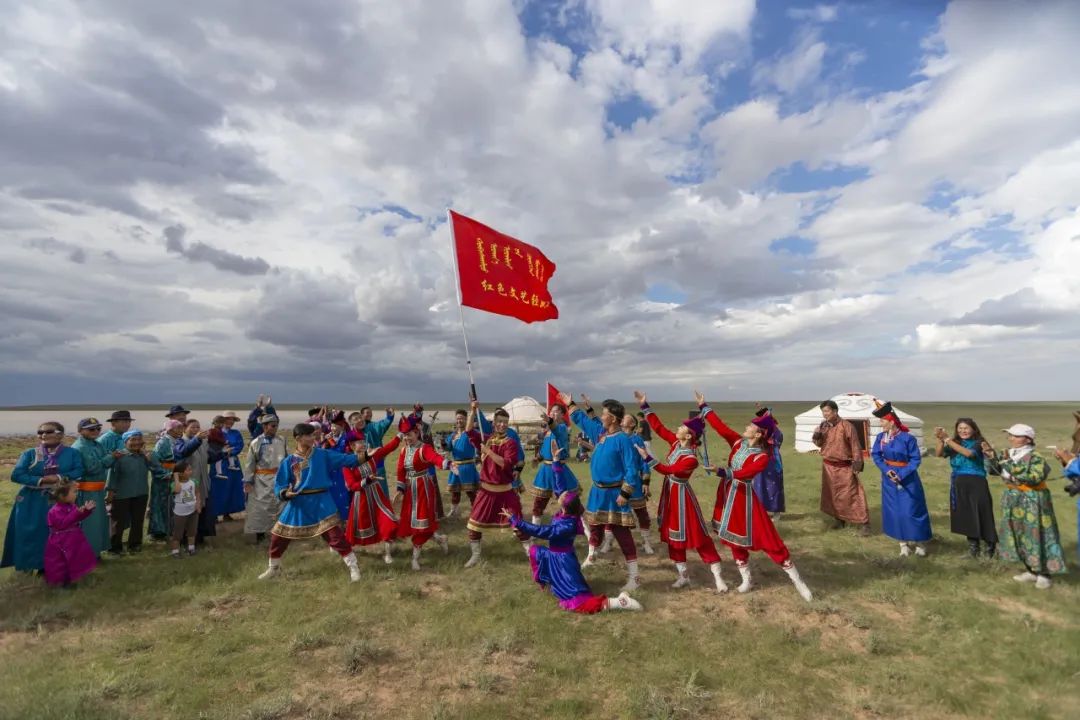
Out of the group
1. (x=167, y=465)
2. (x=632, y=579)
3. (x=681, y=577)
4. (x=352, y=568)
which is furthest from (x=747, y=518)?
(x=167, y=465)

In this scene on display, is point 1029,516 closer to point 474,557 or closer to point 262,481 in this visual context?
point 474,557

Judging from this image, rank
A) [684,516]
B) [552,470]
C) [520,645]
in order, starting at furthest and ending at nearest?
[552,470] → [684,516] → [520,645]

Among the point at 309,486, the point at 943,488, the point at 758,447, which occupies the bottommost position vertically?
the point at 943,488

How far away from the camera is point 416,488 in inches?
340

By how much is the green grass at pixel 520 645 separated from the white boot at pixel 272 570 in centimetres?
19

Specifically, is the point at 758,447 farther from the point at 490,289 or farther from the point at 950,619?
the point at 490,289

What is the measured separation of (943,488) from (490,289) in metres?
15.7

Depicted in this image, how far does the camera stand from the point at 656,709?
4.47m

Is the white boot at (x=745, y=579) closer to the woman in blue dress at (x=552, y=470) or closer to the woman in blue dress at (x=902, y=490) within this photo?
the woman in blue dress at (x=552, y=470)

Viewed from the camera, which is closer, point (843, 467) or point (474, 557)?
point (474, 557)

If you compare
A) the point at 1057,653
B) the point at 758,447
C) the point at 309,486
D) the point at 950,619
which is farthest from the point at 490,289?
the point at 1057,653

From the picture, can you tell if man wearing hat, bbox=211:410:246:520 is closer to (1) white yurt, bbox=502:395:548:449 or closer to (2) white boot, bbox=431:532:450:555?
(2) white boot, bbox=431:532:450:555

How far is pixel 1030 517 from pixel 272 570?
11223 mm

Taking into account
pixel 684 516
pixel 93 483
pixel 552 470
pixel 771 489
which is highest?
pixel 93 483
